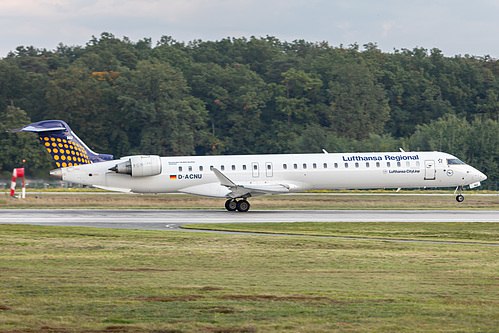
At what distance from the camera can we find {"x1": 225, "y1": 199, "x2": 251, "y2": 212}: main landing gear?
35656mm

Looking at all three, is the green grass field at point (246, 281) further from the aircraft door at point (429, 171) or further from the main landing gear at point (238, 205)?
the aircraft door at point (429, 171)

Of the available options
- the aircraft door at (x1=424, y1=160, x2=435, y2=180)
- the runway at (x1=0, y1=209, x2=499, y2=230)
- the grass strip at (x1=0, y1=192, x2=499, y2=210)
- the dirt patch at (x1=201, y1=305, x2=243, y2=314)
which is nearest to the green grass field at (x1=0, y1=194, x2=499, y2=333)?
the dirt patch at (x1=201, y1=305, x2=243, y2=314)

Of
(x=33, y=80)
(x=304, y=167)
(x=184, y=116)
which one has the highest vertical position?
(x=33, y=80)

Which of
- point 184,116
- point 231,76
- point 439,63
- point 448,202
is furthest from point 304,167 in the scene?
point 439,63

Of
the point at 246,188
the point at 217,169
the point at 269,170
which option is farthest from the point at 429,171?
the point at 217,169

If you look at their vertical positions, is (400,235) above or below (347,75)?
below

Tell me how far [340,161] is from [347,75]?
58.7 metres

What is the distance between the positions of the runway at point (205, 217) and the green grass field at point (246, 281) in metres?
3.42

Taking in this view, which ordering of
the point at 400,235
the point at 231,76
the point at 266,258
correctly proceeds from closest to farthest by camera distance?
the point at 266,258 → the point at 400,235 → the point at 231,76

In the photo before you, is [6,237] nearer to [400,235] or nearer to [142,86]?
[400,235]

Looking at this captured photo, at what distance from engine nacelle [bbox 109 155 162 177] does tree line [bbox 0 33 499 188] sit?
118ft

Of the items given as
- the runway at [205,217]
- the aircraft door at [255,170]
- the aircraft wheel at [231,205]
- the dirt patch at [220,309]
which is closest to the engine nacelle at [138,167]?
the runway at [205,217]

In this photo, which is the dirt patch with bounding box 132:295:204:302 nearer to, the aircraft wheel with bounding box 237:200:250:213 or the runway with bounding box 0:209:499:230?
the runway with bounding box 0:209:499:230

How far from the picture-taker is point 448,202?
139 ft
